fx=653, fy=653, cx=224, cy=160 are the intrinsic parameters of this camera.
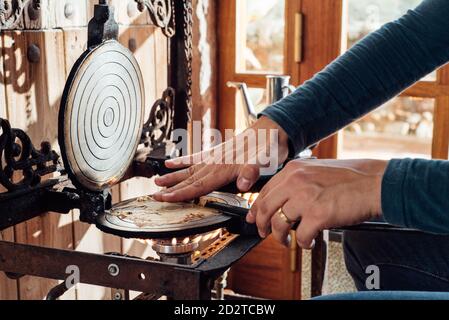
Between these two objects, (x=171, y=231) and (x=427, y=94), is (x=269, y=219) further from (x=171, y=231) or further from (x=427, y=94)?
(x=427, y=94)

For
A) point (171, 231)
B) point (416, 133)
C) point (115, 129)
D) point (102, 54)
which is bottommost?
point (416, 133)

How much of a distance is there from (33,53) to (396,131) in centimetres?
277

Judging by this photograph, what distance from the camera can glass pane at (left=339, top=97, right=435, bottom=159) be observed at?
12.0ft

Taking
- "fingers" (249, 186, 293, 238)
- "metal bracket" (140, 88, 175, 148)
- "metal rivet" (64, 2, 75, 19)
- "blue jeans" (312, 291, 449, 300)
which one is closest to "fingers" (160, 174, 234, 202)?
"fingers" (249, 186, 293, 238)

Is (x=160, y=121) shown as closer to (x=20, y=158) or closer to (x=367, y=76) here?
(x=20, y=158)

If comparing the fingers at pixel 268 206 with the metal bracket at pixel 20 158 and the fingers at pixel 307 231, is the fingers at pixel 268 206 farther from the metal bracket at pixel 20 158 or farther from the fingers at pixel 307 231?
the metal bracket at pixel 20 158

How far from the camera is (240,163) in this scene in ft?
4.12

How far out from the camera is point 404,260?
124 centimetres

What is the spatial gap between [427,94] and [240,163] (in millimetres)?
1194

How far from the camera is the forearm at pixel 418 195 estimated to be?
0.90 m

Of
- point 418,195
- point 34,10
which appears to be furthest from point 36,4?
point 418,195

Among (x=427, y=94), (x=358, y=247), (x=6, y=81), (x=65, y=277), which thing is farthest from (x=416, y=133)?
(x=65, y=277)

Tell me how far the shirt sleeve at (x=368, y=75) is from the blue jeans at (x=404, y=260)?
0.24m

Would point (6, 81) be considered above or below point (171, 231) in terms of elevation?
above
